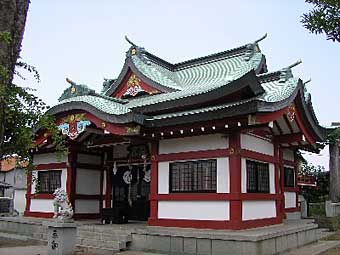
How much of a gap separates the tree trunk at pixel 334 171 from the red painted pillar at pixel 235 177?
11558 millimetres

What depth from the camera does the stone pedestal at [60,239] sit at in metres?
11.0

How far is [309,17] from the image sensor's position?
7938mm

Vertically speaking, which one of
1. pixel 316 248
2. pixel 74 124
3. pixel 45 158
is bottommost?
pixel 316 248

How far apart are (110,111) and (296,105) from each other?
627 centimetres

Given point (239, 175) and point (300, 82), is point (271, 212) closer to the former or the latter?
point (239, 175)

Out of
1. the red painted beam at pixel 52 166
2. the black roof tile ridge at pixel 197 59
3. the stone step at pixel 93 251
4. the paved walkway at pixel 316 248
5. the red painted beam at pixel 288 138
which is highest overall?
the black roof tile ridge at pixel 197 59

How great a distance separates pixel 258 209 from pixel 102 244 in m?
5.03

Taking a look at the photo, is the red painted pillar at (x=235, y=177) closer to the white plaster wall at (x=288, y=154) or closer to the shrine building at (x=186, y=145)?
the shrine building at (x=186, y=145)

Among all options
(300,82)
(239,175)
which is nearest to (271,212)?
(239,175)

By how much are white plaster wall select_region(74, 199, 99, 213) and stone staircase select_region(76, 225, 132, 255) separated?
3203 mm

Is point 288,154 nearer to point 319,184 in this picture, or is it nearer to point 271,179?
point 271,179

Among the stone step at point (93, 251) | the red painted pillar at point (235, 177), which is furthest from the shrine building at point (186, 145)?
the stone step at point (93, 251)

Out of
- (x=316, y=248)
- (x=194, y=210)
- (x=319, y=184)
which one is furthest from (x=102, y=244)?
(x=319, y=184)

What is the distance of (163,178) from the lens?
12906 mm
